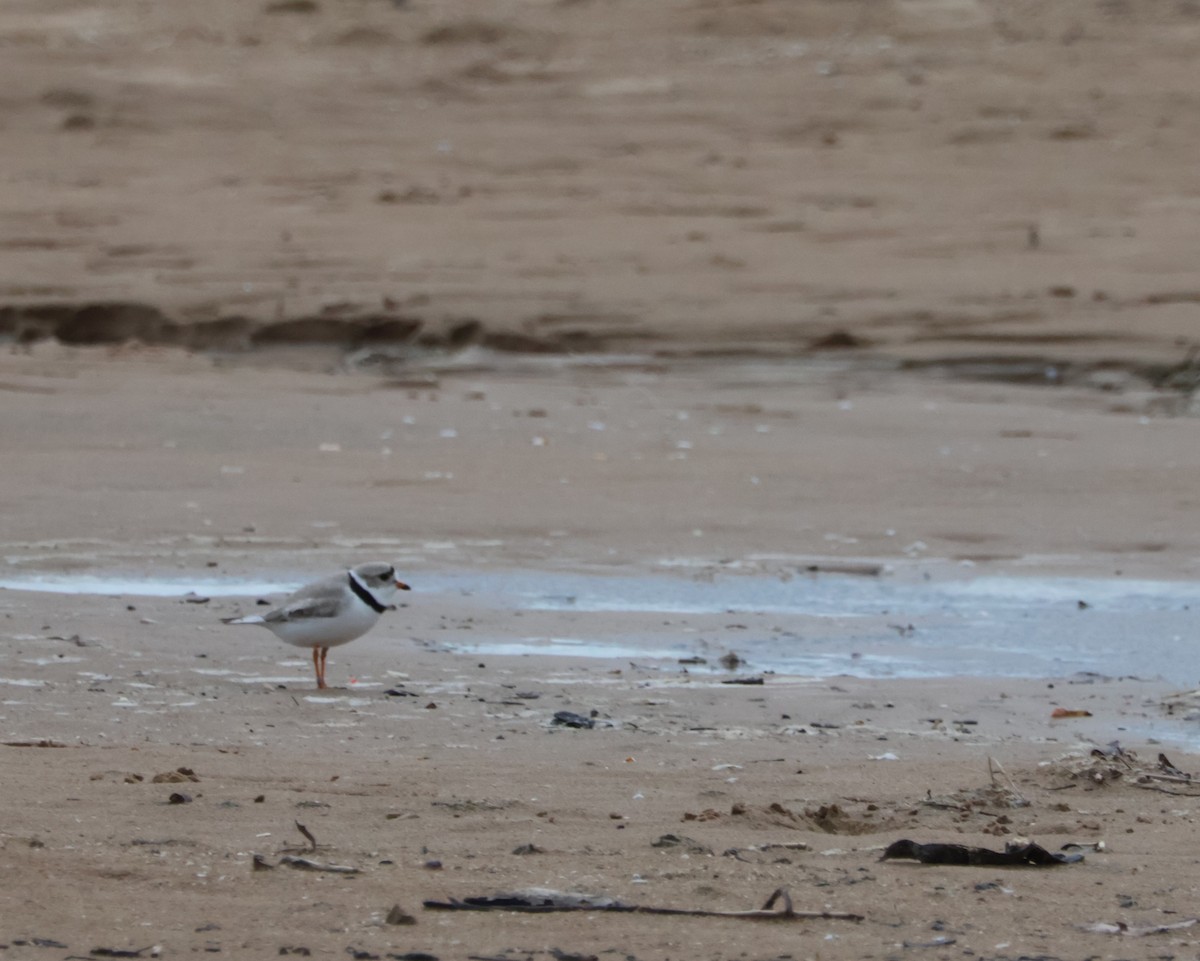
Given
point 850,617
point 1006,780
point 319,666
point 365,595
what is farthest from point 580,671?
point 1006,780

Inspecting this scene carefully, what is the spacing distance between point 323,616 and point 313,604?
0.18 feet

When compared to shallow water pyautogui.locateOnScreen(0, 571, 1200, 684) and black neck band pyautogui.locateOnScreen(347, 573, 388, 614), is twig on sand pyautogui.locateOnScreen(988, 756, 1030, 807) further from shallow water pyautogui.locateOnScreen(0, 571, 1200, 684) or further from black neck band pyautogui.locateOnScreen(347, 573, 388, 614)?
black neck band pyautogui.locateOnScreen(347, 573, 388, 614)

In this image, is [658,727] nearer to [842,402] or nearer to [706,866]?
[706,866]

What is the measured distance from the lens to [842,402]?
13.6 metres

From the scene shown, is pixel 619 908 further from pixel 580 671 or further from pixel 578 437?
pixel 578 437

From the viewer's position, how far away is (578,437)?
39.3 feet

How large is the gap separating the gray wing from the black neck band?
0.24 feet

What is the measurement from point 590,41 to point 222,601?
57.9 feet

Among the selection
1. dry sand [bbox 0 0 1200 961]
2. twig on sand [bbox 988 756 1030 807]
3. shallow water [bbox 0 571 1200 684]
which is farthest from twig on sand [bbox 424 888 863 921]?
shallow water [bbox 0 571 1200 684]

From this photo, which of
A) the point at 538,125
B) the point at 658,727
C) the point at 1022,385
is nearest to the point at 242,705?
the point at 658,727

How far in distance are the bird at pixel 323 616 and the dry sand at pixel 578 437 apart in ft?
0.55

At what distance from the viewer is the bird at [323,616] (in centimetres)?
645

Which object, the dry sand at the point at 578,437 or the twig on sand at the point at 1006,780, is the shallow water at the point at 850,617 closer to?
the dry sand at the point at 578,437

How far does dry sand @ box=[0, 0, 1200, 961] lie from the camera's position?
426 cm
